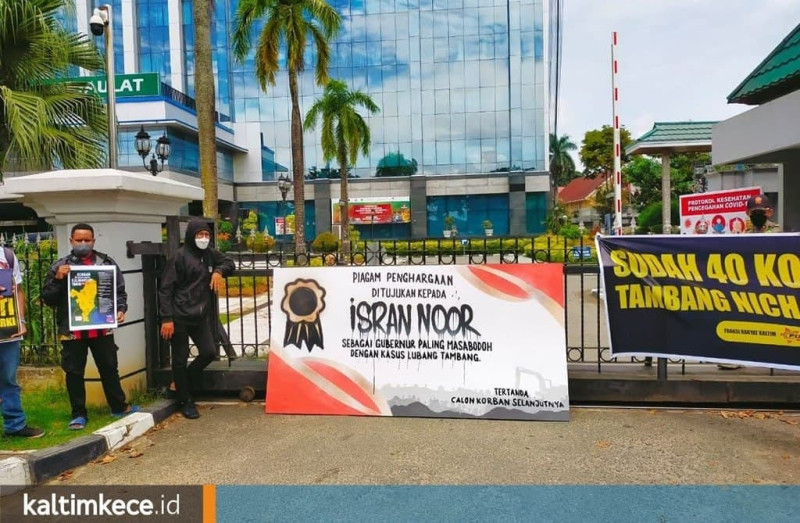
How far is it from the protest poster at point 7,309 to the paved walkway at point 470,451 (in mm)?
1201

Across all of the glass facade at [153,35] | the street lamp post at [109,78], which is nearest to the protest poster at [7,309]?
the street lamp post at [109,78]

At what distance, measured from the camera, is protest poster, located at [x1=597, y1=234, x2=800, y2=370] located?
14.5 ft

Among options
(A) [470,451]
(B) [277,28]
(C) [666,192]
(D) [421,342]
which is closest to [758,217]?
(D) [421,342]

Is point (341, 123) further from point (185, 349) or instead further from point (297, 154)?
point (185, 349)

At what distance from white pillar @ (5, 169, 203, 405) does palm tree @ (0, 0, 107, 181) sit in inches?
196

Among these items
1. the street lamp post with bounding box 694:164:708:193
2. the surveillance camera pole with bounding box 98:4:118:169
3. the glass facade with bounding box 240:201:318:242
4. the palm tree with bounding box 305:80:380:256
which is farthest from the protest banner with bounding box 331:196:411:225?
the surveillance camera pole with bounding box 98:4:118:169

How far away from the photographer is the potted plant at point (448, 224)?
4528 cm

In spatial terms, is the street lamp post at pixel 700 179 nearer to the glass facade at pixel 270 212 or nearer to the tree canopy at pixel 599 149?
the tree canopy at pixel 599 149

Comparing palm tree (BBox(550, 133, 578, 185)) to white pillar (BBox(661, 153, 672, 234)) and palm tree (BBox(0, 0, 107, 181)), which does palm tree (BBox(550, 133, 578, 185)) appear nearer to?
white pillar (BBox(661, 153, 672, 234))

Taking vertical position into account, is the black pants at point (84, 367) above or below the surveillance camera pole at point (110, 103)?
below

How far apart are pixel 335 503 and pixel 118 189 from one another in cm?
336

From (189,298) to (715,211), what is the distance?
12.6 metres

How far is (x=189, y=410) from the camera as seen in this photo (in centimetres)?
504

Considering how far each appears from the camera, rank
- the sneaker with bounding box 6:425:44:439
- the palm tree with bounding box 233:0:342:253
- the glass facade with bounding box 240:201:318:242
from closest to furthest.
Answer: the sneaker with bounding box 6:425:44:439, the palm tree with bounding box 233:0:342:253, the glass facade with bounding box 240:201:318:242
